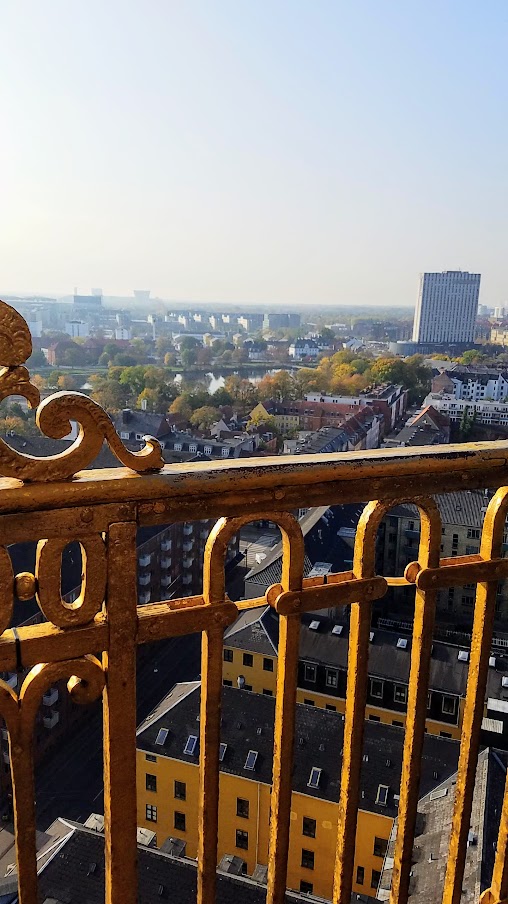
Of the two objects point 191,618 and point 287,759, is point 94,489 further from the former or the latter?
point 287,759

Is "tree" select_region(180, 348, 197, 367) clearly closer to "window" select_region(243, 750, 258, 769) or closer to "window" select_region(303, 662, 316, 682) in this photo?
"window" select_region(303, 662, 316, 682)

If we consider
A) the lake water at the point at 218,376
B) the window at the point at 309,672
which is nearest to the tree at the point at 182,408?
the lake water at the point at 218,376

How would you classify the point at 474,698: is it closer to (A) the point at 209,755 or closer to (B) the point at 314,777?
(A) the point at 209,755

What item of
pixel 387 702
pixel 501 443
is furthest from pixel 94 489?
pixel 387 702

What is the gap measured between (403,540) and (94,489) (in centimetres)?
3110

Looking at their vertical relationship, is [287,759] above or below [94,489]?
below

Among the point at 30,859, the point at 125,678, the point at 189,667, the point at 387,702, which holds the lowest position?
the point at 189,667

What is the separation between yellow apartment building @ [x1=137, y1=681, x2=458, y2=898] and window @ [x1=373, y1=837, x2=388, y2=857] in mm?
11

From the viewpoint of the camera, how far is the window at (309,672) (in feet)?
70.8

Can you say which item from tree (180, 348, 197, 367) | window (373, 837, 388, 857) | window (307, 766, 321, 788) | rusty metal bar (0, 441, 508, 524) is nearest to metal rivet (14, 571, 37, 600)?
rusty metal bar (0, 441, 508, 524)

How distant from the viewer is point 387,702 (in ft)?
67.4

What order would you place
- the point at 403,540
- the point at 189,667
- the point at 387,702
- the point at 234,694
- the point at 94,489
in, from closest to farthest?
the point at 94,489 < the point at 234,694 < the point at 387,702 < the point at 189,667 < the point at 403,540

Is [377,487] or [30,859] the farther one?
[377,487]

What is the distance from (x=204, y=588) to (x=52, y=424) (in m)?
0.82
